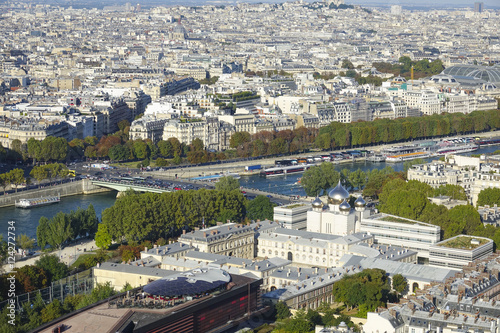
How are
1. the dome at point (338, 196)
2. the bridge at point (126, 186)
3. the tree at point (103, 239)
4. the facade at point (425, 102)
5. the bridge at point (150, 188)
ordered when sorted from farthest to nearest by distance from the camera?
the facade at point (425, 102) → the bridge at point (126, 186) → the bridge at point (150, 188) → the dome at point (338, 196) → the tree at point (103, 239)

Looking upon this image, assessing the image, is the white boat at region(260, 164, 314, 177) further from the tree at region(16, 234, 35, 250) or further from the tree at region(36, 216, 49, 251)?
the tree at region(16, 234, 35, 250)

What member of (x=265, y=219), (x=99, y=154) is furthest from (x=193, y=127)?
(x=265, y=219)

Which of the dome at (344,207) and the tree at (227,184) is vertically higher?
the dome at (344,207)

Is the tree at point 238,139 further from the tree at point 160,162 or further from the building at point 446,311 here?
the building at point 446,311

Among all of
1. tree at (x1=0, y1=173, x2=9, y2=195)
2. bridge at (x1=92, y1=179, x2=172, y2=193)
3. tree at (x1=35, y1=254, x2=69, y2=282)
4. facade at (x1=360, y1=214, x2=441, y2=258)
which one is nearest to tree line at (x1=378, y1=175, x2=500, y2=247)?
facade at (x1=360, y1=214, x2=441, y2=258)

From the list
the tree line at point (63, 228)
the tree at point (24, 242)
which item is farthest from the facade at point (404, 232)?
the tree at point (24, 242)

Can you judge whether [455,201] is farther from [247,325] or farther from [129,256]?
[247,325]
